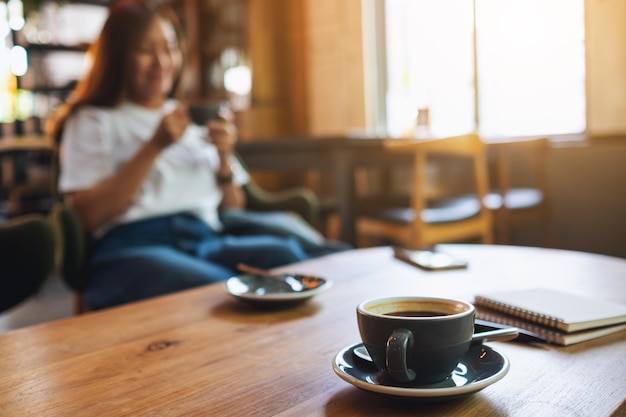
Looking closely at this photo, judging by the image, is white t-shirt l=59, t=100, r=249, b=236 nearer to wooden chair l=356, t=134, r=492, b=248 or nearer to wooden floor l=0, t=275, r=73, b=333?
wooden chair l=356, t=134, r=492, b=248

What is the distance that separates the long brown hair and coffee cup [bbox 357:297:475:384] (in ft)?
4.42

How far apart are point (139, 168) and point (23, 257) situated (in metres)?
0.35

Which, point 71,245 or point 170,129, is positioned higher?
point 170,129

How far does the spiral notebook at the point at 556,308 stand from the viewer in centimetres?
74

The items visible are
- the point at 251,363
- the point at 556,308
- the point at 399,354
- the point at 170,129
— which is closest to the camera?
the point at 399,354

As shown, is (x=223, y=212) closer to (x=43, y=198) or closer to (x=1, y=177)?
(x=43, y=198)

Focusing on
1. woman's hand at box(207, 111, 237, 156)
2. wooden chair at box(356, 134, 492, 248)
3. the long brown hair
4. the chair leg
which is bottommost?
the chair leg

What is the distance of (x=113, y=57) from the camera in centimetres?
169

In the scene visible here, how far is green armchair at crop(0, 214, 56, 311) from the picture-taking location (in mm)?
1348

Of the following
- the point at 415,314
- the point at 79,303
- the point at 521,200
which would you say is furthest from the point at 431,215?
the point at 415,314

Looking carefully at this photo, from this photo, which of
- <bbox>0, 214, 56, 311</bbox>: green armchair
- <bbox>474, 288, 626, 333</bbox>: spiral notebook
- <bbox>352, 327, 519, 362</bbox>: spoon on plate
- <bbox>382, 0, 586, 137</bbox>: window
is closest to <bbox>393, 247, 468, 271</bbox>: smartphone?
<bbox>474, 288, 626, 333</bbox>: spiral notebook

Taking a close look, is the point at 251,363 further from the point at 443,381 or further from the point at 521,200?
the point at 521,200

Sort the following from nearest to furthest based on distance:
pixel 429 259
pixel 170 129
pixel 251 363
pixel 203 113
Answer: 1. pixel 251 363
2. pixel 429 259
3. pixel 170 129
4. pixel 203 113

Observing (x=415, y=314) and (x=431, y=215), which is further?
(x=431, y=215)
